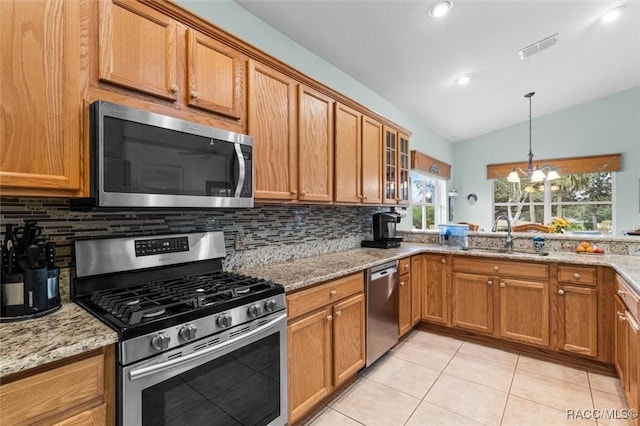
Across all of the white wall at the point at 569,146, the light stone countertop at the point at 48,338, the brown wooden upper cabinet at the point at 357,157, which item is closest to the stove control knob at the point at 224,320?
the light stone countertop at the point at 48,338

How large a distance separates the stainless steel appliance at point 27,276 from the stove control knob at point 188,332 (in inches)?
21.4

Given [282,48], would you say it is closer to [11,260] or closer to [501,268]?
[11,260]

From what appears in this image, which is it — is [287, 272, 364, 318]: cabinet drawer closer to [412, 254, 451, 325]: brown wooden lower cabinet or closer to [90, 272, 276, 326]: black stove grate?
[90, 272, 276, 326]: black stove grate

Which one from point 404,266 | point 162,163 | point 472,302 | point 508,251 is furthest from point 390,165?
point 162,163

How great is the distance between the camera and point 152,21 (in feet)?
4.75

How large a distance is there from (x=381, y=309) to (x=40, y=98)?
7.80ft

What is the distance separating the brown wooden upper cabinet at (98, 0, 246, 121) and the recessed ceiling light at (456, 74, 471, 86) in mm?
3089

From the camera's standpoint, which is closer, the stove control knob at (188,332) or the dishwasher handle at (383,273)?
the stove control knob at (188,332)

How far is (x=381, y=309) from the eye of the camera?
2.53 metres

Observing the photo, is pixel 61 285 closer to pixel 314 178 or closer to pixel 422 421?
pixel 314 178

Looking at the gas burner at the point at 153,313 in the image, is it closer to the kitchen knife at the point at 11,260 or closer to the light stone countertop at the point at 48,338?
the light stone countertop at the point at 48,338

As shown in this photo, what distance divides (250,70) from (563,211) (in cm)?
679

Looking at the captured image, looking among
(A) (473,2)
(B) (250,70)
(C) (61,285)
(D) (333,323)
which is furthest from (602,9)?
(C) (61,285)

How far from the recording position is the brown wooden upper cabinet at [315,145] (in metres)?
2.27
